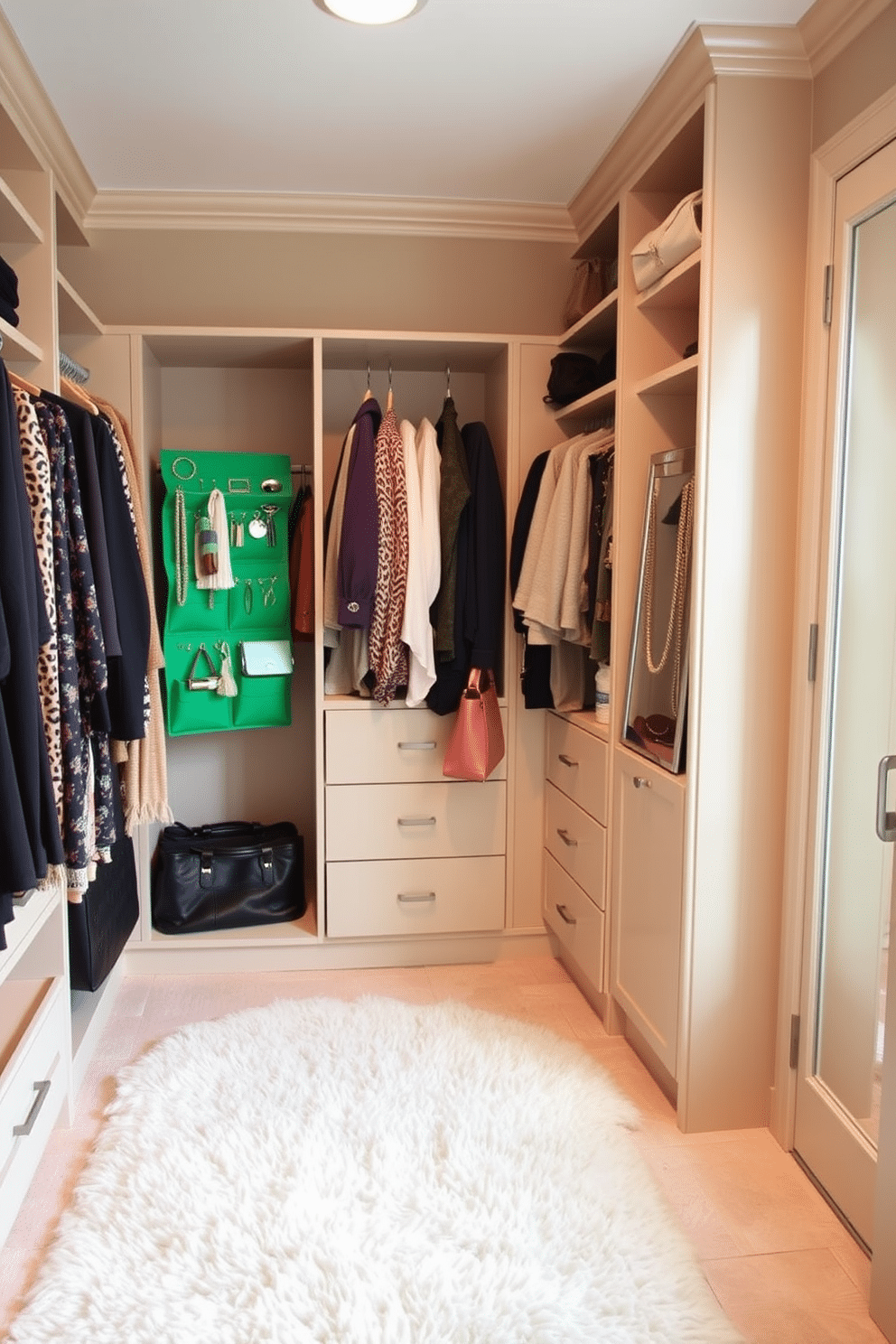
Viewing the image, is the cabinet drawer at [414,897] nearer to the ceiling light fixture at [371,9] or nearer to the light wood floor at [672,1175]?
the light wood floor at [672,1175]

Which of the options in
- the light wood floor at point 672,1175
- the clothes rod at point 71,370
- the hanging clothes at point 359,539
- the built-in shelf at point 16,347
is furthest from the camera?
the hanging clothes at point 359,539

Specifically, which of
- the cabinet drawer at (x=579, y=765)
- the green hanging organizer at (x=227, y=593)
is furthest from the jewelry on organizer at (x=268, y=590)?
the cabinet drawer at (x=579, y=765)

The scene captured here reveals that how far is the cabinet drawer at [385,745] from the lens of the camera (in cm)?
322

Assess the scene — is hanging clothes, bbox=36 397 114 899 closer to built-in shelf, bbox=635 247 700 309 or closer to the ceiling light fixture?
the ceiling light fixture

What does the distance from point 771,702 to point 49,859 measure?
157 centimetres

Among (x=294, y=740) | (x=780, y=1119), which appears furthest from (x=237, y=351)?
(x=780, y=1119)

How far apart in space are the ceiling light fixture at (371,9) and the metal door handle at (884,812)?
1752 mm

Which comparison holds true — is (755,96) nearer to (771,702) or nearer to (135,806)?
(771,702)

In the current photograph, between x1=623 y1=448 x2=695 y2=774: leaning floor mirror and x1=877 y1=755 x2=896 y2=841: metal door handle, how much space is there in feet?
2.02

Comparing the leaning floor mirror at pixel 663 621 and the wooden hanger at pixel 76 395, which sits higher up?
the wooden hanger at pixel 76 395

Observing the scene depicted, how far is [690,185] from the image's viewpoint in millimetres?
2658

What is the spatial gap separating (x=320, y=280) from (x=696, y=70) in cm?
152

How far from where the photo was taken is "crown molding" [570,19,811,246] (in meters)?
2.07

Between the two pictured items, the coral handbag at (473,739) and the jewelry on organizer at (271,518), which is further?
the jewelry on organizer at (271,518)
